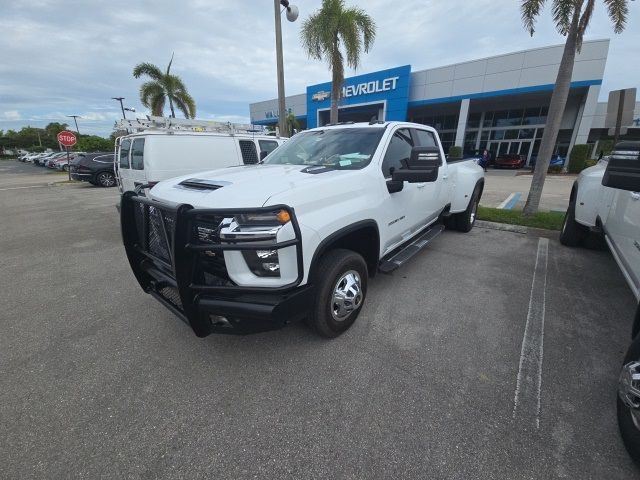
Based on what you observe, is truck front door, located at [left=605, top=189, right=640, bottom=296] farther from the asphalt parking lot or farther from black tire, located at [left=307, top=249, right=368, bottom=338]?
black tire, located at [left=307, top=249, right=368, bottom=338]

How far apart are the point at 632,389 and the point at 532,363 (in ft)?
2.92

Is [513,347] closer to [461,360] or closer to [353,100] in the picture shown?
[461,360]

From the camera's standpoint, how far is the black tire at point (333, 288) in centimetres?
240

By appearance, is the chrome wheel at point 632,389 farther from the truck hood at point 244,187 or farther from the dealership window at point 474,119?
the dealership window at point 474,119

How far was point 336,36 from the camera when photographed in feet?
38.1

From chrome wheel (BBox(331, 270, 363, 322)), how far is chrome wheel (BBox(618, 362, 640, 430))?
1.78m

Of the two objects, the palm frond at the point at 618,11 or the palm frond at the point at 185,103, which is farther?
the palm frond at the point at 185,103

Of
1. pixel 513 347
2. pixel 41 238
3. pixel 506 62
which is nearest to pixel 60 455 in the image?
pixel 513 347

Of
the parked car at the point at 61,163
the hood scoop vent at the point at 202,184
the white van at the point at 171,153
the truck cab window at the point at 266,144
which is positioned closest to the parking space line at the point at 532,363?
the hood scoop vent at the point at 202,184

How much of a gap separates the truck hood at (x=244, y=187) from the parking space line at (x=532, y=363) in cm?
207

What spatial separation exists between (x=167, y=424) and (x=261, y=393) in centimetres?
62

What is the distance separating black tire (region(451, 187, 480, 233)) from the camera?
5.82 m

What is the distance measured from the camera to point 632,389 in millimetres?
1626

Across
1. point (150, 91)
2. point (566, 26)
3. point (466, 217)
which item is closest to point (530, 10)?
point (566, 26)
